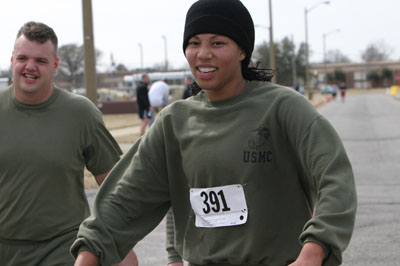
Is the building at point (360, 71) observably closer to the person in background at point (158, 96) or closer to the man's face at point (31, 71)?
the person in background at point (158, 96)

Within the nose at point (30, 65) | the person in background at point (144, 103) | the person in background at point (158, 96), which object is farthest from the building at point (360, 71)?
the nose at point (30, 65)

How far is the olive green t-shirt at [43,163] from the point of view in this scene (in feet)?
12.3

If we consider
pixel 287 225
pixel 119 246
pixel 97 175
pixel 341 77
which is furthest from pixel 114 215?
pixel 341 77

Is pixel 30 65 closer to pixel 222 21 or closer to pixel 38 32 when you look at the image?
pixel 38 32

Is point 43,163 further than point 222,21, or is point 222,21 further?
point 43,163

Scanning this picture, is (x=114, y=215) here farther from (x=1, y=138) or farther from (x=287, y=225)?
(x=1, y=138)

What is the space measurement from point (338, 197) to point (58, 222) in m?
2.05

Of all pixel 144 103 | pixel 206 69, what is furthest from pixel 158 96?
pixel 206 69

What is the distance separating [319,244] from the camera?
2.07 meters

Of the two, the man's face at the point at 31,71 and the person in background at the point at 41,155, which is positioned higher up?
the man's face at the point at 31,71

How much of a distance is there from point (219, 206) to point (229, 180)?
0.12 meters

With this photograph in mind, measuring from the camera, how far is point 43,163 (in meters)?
3.77

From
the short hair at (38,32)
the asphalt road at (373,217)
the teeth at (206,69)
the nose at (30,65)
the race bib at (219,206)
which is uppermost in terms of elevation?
the short hair at (38,32)

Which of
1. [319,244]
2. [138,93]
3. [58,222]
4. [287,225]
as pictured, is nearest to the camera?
[319,244]
